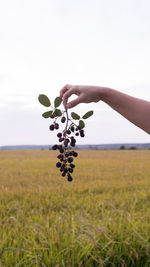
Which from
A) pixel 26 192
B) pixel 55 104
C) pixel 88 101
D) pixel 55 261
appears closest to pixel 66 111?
pixel 55 104

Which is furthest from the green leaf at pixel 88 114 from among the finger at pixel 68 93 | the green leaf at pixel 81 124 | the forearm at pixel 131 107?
the forearm at pixel 131 107

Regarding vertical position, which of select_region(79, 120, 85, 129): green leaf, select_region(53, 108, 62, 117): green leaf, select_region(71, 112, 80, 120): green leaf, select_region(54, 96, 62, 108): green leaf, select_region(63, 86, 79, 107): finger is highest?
select_region(63, 86, 79, 107): finger

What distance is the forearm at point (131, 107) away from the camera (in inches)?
63.4

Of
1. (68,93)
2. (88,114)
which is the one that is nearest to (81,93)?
(68,93)

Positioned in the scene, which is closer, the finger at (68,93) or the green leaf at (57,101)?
the green leaf at (57,101)

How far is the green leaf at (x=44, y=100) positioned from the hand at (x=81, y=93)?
125mm

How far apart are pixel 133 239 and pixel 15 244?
1249mm

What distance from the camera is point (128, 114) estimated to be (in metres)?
1.68

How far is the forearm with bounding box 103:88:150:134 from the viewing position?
5.29ft

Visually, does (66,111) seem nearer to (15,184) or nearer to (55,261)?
(55,261)

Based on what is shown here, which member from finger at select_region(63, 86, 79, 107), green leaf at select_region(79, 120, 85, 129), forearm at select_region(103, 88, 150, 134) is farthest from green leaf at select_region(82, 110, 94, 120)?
forearm at select_region(103, 88, 150, 134)

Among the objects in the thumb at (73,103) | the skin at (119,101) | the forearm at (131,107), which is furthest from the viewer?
the forearm at (131,107)

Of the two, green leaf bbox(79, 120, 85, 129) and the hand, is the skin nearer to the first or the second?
the hand

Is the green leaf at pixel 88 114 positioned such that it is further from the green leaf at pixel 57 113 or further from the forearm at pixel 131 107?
the forearm at pixel 131 107
